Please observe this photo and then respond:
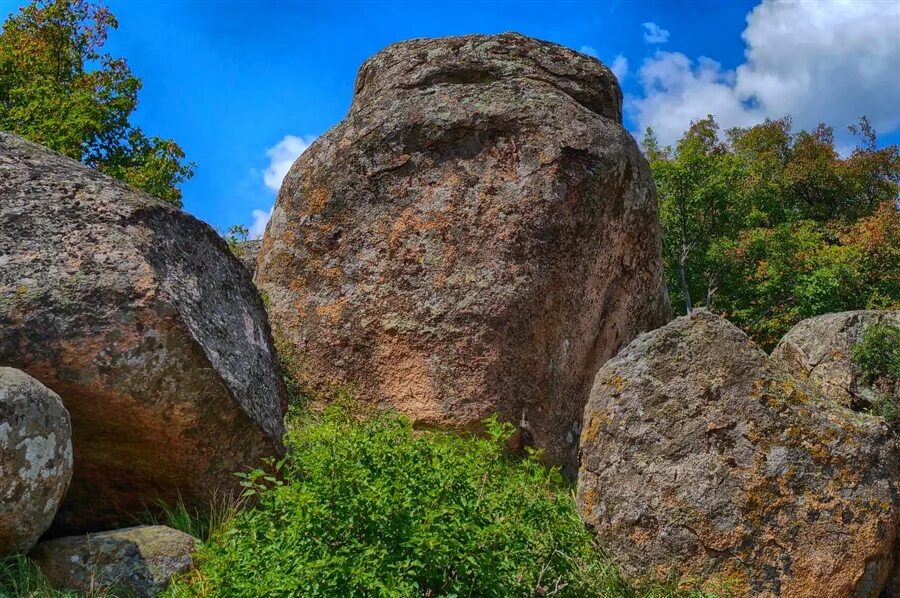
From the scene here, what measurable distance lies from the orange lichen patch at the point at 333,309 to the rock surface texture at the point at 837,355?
687 cm

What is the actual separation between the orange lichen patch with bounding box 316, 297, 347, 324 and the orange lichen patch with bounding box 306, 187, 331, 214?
1.11 metres

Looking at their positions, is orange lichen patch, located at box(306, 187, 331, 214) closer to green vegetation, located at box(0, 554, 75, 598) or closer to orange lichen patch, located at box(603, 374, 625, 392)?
orange lichen patch, located at box(603, 374, 625, 392)

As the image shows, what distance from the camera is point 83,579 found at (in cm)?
597

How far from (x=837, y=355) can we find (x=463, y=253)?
6.88m

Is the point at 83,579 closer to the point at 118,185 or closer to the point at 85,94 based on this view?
the point at 118,185

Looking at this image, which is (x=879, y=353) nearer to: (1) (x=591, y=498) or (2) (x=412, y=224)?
(2) (x=412, y=224)

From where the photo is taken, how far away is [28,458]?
5.66 m

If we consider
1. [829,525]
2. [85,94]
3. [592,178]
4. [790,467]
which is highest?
[85,94]

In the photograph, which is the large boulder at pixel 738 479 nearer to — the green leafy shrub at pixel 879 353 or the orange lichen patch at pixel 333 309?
the orange lichen patch at pixel 333 309

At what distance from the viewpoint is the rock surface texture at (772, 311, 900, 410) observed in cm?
1323

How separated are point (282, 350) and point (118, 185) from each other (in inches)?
132

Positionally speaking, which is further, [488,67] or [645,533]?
[488,67]

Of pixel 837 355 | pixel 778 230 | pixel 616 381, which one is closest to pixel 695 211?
pixel 778 230

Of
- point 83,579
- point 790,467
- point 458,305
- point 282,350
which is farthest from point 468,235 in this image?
point 83,579
